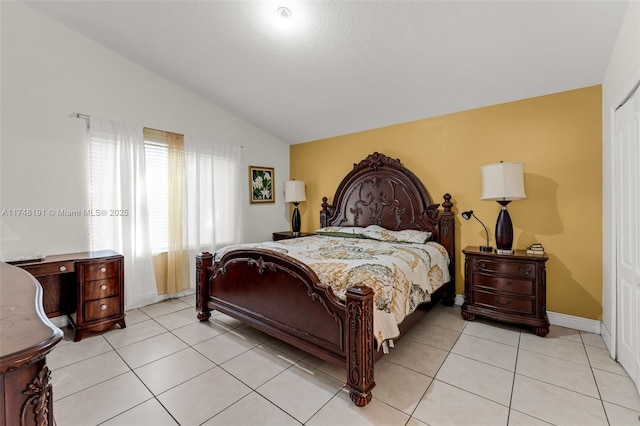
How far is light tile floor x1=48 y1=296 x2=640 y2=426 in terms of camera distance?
1.71m

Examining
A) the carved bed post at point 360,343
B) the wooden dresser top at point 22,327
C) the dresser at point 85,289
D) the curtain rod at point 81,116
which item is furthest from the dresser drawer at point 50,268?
the carved bed post at point 360,343

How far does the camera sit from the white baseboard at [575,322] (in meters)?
2.76

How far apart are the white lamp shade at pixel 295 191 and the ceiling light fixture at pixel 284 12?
2683 mm

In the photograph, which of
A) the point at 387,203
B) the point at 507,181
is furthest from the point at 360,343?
the point at 387,203

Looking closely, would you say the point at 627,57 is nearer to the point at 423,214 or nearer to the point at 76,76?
the point at 423,214

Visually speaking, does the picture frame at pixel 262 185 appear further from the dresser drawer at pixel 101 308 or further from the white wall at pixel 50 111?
the dresser drawer at pixel 101 308

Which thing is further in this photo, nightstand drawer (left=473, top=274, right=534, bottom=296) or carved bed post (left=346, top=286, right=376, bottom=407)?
nightstand drawer (left=473, top=274, right=534, bottom=296)

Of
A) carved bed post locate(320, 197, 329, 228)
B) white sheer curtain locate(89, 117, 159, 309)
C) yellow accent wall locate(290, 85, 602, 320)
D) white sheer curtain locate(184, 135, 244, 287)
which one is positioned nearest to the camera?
yellow accent wall locate(290, 85, 602, 320)

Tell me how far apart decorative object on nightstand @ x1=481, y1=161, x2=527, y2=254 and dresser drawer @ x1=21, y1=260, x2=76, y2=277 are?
13.5 feet

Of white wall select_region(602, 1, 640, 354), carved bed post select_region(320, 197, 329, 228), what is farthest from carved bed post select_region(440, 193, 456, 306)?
carved bed post select_region(320, 197, 329, 228)

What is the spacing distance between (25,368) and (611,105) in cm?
374

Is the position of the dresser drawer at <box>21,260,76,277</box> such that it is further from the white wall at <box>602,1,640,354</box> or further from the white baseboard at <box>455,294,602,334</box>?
the white baseboard at <box>455,294,602,334</box>

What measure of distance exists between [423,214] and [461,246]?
1.94 feet

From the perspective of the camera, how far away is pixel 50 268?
8.59 feet
